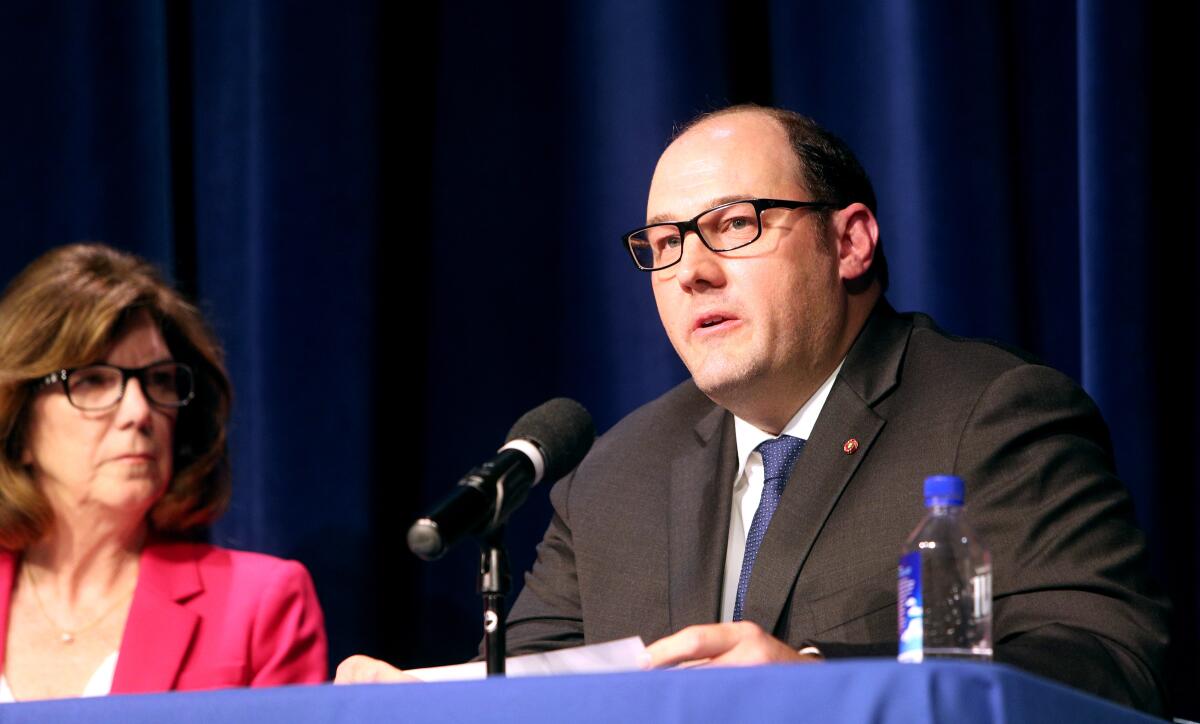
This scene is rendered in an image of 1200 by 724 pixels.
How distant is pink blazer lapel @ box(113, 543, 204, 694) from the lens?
2807 millimetres

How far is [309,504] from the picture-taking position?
3.18m

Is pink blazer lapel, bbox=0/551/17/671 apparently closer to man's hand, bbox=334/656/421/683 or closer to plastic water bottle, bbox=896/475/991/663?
man's hand, bbox=334/656/421/683

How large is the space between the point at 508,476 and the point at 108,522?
5.60 ft

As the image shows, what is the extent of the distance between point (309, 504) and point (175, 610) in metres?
0.39

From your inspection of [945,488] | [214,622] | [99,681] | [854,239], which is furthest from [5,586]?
[945,488]

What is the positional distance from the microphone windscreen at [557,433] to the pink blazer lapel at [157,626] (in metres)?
1.42

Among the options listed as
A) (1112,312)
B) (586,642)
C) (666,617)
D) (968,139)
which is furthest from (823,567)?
(968,139)

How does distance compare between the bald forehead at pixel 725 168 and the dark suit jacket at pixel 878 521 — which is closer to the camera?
the dark suit jacket at pixel 878 521

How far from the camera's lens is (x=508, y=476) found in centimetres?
156

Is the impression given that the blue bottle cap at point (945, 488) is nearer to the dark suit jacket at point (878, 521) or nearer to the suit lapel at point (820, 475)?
the dark suit jacket at point (878, 521)

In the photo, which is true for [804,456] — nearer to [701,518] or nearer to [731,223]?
[701,518]

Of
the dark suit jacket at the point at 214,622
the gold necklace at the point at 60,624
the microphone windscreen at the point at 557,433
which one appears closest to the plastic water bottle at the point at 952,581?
the microphone windscreen at the point at 557,433

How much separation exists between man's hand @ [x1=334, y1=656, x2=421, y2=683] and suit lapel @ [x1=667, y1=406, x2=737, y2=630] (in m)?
0.62

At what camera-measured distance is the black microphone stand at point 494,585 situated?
4.98 ft
